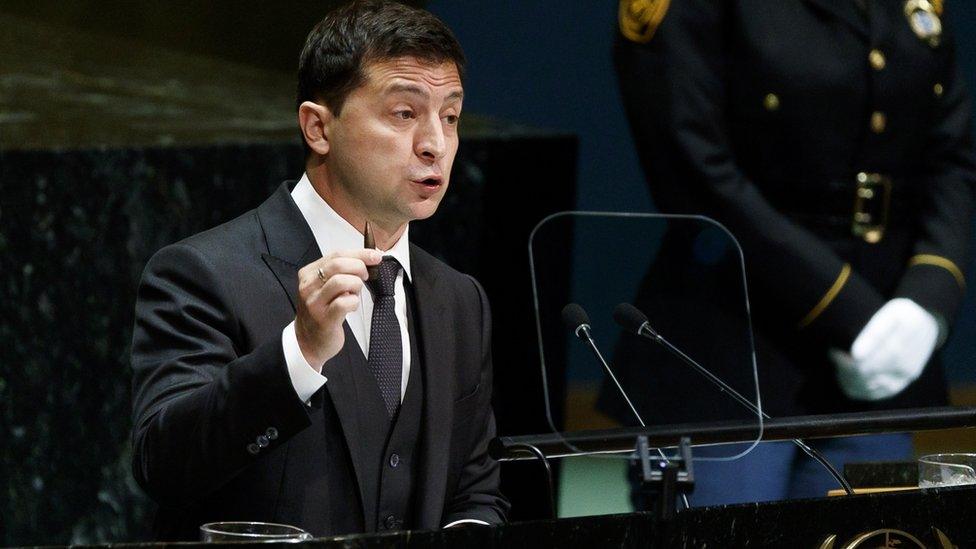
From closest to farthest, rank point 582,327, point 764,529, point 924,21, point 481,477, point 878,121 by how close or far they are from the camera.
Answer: point 764,529, point 582,327, point 481,477, point 878,121, point 924,21

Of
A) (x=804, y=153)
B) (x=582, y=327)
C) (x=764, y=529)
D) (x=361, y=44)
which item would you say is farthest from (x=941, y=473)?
(x=804, y=153)

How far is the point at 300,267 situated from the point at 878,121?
149cm

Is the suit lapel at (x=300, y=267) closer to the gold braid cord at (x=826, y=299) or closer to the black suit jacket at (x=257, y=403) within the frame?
the black suit jacket at (x=257, y=403)

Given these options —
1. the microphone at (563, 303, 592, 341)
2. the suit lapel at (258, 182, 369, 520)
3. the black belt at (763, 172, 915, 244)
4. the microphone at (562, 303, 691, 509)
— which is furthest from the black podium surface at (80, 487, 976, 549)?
the black belt at (763, 172, 915, 244)

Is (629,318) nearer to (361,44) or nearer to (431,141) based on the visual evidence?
(431,141)

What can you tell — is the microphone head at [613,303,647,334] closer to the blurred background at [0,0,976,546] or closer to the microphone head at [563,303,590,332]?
the microphone head at [563,303,590,332]

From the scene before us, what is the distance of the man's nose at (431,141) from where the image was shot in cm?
221

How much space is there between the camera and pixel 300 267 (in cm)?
224

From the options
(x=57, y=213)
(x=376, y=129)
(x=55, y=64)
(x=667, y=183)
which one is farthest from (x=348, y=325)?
(x=55, y=64)

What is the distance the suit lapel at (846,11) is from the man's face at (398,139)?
1295 mm

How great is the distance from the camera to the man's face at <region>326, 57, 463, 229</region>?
221 cm

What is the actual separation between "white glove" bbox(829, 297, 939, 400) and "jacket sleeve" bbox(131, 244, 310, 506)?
1.47 m

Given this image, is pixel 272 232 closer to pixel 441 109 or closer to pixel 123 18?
pixel 441 109

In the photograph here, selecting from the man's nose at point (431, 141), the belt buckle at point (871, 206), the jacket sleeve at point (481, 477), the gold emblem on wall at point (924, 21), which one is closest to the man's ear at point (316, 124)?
the man's nose at point (431, 141)
